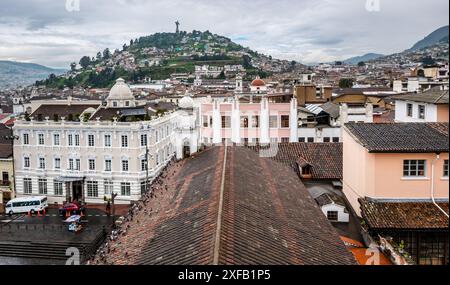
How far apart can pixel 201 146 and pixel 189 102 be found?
146 cm

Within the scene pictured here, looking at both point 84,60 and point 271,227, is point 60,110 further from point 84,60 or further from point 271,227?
point 271,227

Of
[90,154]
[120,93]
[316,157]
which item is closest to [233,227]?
[316,157]

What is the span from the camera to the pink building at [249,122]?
2073cm

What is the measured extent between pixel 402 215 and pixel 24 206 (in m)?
18.9

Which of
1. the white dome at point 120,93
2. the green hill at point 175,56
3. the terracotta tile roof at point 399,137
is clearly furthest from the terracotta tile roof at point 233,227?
the green hill at point 175,56

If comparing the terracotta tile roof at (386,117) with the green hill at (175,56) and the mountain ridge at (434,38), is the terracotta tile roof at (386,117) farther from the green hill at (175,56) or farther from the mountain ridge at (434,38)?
the green hill at (175,56)

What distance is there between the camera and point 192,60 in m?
77.7

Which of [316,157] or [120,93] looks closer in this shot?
[316,157]

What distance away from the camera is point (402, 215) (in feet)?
21.9

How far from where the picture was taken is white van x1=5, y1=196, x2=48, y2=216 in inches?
839

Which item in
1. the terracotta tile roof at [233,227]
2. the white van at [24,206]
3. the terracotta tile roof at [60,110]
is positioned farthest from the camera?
the terracotta tile roof at [60,110]

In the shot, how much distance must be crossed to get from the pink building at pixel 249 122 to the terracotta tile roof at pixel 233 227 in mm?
10606
